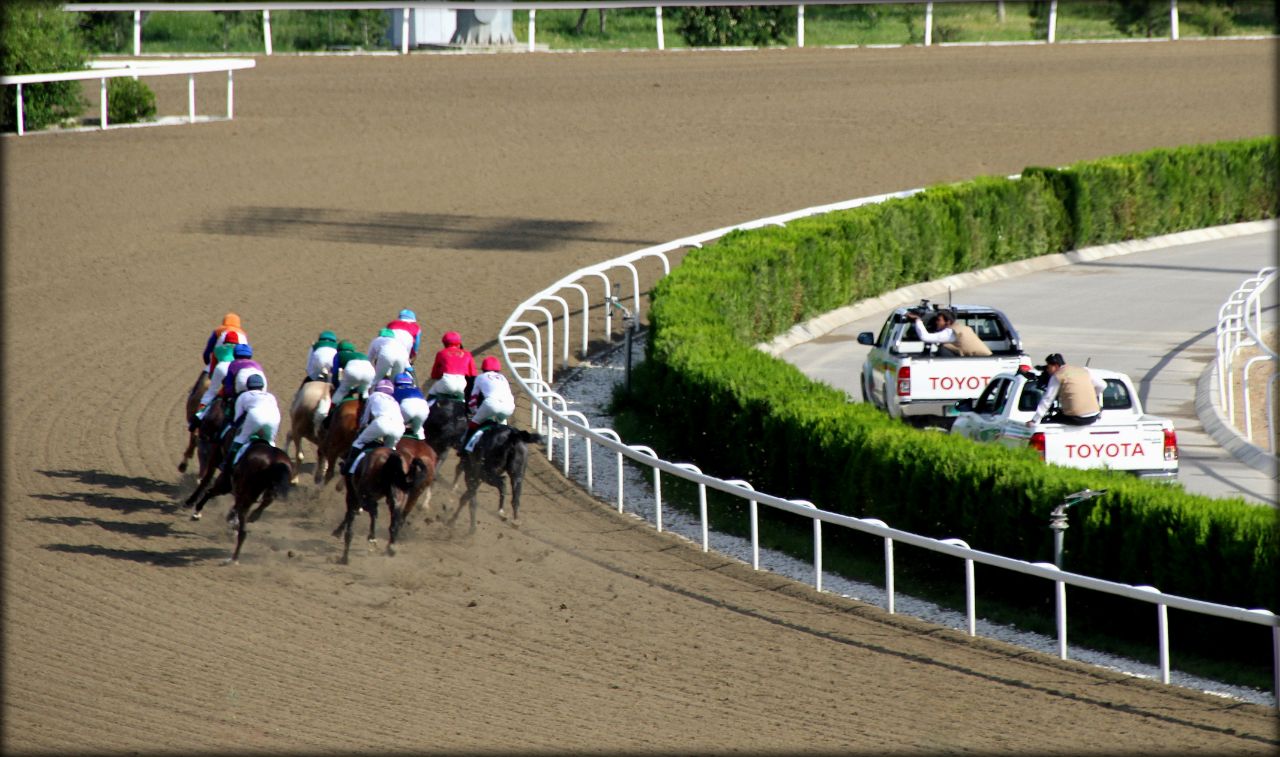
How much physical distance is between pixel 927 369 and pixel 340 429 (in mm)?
5403

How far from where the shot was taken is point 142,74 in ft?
99.9

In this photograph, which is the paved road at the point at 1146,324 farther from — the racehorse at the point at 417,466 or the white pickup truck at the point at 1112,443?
the racehorse at the point at 417,466

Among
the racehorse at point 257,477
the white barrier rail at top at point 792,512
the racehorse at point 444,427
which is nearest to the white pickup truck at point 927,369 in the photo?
the white barrier rail at top at point 792,512

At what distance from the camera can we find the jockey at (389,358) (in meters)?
13.3

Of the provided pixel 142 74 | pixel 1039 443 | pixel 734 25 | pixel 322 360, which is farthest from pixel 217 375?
pixel 734 25

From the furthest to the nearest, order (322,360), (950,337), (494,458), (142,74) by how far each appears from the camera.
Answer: (142,74), (950,337), (322,360), (494,458)

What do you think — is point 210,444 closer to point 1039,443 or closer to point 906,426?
point 906,426

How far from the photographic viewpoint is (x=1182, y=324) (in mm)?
21172

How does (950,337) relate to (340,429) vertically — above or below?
Result: above

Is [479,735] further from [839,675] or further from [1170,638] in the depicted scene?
[1170,638]

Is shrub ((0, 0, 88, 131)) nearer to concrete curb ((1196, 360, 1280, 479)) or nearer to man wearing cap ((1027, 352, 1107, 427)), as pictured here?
concrete curb ((1196, 360, 1280, 479))

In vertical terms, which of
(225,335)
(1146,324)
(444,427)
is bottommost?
(444,427)

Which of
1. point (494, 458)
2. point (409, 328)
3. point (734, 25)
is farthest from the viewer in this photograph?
point (734, 25)

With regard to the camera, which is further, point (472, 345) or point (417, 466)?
point (472, 345)
